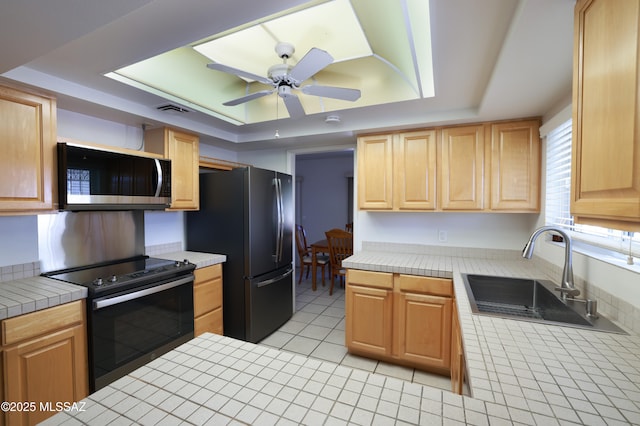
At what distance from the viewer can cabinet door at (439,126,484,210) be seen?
248 centimetres

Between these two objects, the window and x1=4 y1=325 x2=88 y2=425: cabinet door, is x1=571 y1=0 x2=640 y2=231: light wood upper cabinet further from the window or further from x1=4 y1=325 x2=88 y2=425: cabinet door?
x1=4 y1=325 x2=88 y2=425: cabinet door

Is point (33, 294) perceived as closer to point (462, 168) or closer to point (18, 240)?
point (18, 240)

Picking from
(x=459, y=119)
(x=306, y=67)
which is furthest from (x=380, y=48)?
(x=459, y=119)

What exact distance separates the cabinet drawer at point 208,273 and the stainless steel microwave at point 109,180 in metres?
0.65

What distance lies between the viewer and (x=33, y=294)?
5.32ft

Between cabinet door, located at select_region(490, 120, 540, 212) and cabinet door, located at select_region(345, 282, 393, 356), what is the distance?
1253 millimetres

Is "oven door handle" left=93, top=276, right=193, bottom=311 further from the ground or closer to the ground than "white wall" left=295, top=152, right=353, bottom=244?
closer to the ground

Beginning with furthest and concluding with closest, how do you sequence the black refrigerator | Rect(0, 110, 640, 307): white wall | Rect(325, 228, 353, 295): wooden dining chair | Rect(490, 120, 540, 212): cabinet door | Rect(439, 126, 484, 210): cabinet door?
Rect(325, 228, 353, 295): wooden dining chair < the black refrigerator < Rect(439, 126, 484, 210): cabinet door < Rect(490, 120, 540, 212): cabinet door < Rect(0, 110, 640, 307): white wall

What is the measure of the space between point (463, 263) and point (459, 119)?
1229mm

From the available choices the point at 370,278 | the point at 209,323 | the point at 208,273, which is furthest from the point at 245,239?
the point at 370,278

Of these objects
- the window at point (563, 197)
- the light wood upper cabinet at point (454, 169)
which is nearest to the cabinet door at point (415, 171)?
the light wood upper cabinet at point (454, 169)

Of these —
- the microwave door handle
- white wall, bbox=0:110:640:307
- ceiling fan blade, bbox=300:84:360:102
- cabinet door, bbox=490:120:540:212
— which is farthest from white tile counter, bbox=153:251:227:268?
cabinet door, bbox=490:120:540:212

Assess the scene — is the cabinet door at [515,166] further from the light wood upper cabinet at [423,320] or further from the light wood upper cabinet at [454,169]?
the light wood upper cabinet at [423,320]

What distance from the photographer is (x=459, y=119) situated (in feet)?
7.88
